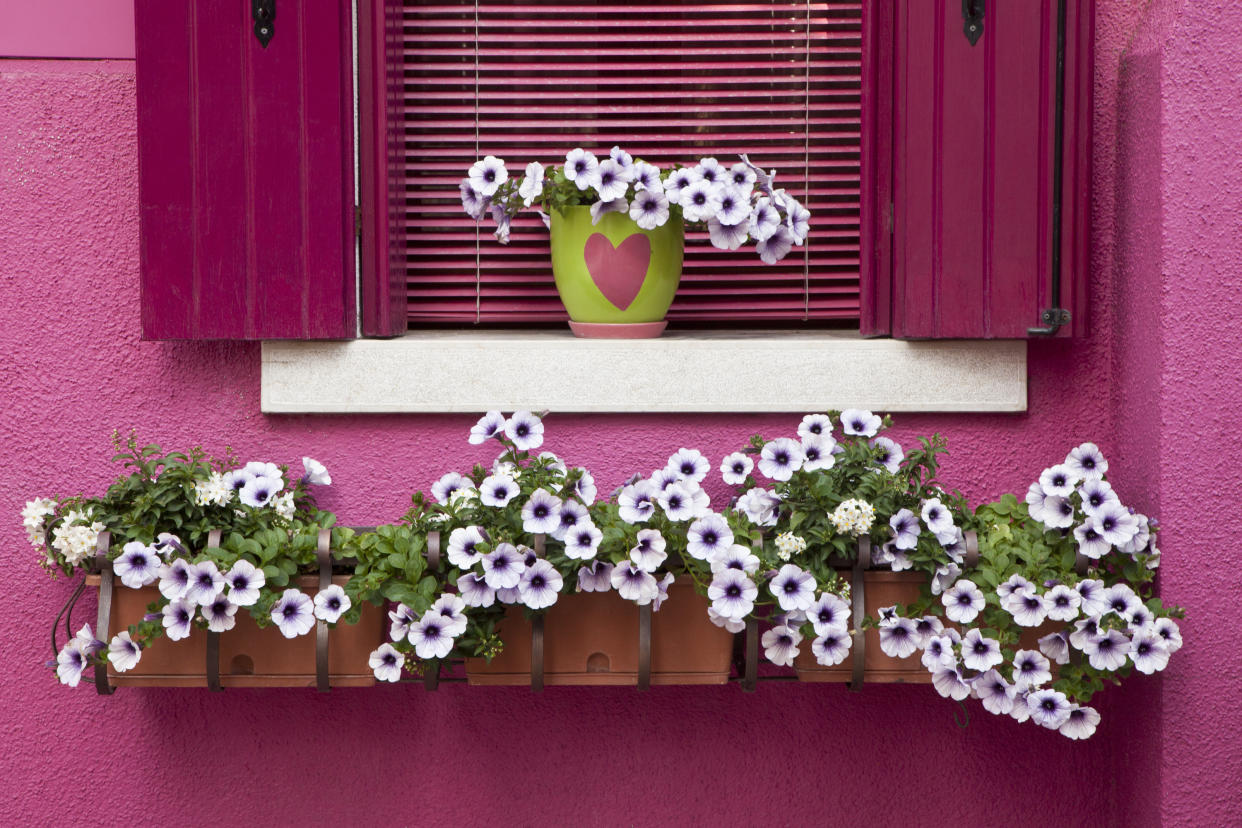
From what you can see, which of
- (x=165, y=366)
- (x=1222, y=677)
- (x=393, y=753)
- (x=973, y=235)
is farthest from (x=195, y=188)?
(x=1222, y=677)

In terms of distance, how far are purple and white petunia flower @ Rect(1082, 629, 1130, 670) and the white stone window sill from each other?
20.2 inches

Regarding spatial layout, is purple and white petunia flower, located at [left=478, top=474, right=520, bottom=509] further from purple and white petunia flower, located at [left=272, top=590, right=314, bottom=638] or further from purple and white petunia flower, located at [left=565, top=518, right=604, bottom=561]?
purple and white petunia flower, located at [left=272, top=590, right=314, bottom=638]

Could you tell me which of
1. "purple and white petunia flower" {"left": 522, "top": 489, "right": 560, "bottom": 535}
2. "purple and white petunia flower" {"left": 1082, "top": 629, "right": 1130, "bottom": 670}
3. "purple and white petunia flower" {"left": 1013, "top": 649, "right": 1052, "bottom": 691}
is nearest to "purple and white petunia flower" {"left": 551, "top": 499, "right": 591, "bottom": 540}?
"purple and white petunia flower" {"left": 522, "top": 489, "right": 560, "bottom": 535}

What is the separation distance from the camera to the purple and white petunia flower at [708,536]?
1880mm

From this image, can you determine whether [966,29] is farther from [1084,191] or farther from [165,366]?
[165,366]

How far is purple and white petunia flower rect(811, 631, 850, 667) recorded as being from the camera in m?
1.91

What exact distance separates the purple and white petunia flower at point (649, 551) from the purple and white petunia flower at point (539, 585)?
14cm

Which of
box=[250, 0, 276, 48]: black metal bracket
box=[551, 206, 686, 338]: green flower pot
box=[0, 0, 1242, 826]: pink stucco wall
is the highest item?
box=[250, 0, 276, 48]: black metal bracket

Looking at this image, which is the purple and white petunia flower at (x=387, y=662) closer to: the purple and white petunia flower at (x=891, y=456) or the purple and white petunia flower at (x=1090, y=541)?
the purple and white petunia flower at (x=891, y=456)

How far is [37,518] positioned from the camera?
1.99m

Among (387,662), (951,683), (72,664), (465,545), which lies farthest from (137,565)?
(951,683)

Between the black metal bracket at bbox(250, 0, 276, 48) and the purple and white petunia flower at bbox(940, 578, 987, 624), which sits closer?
the purple and white petunia flower at bbox(940, 578, 987, 624)

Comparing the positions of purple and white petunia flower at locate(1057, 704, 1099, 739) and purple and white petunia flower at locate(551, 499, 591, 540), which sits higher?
purple and white petunia flower at locate(551, 499, 591, 540)

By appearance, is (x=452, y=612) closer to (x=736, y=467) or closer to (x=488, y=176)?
(x=736, y=467)
